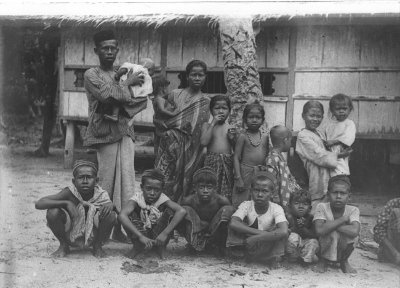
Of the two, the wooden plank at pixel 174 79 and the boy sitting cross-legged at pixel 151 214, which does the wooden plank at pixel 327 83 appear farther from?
the boy sitting cross-legged at pixel 151 214

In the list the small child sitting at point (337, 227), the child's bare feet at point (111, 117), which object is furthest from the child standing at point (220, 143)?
the small child sitting at point (337, 227)

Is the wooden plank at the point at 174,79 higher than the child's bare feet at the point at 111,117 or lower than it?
higher

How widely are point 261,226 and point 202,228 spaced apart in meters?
0.48

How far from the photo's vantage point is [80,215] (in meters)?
3.90

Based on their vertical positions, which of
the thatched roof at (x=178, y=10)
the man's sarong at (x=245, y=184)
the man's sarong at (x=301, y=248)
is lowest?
the man's sarong at (x=301, y=248)

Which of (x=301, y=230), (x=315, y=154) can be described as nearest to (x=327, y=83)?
(x=315, y=154)

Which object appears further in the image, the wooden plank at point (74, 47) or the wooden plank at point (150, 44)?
the wooden plank at point (74, 47)

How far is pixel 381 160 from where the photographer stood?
8.12 metres

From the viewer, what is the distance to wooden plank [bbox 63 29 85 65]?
29.5 ft

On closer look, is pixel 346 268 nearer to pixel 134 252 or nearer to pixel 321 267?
pixel 321 267

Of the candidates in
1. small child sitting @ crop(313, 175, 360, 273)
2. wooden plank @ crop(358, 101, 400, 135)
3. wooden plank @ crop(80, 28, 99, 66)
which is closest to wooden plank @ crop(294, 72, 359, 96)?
wooden plank @ crop(358, 101, 400, 135)

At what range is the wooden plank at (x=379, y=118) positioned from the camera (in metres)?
7.22

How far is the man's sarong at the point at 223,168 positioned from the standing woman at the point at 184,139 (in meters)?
0.14

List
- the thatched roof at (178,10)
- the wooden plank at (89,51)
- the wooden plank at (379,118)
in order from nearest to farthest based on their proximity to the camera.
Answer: the thatched roof at (178,10) < the wooden plank at (379,118) < the wooden plank at (89,51)
